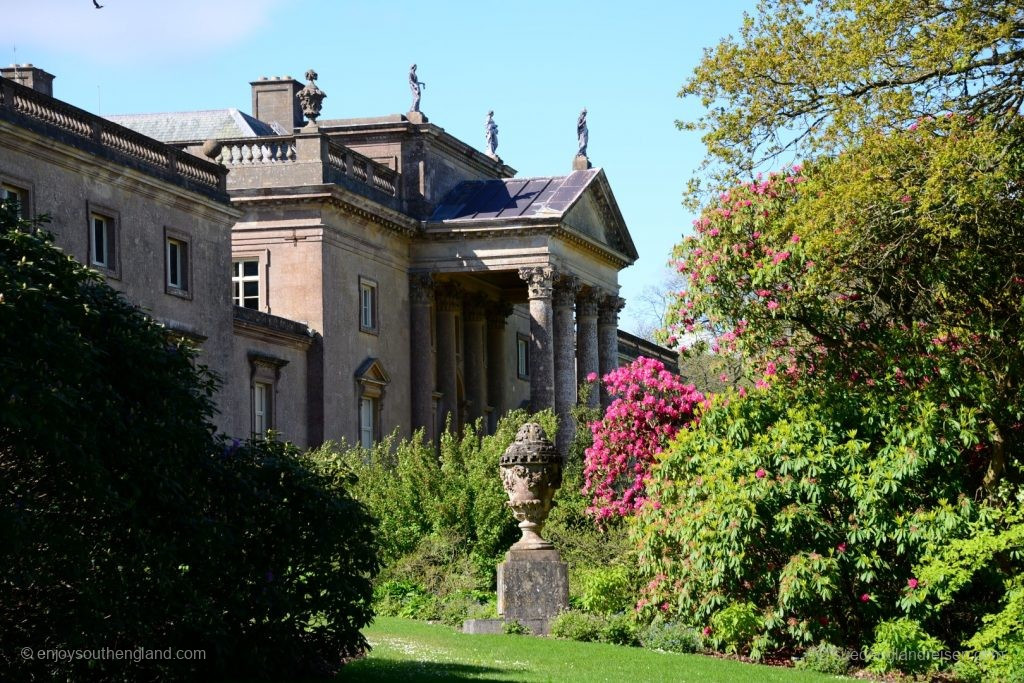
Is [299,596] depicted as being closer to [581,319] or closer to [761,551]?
[761,551]

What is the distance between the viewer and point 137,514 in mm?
15109

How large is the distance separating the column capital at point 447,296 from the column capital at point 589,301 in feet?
17.2

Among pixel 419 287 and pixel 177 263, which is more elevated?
pixel 419 287

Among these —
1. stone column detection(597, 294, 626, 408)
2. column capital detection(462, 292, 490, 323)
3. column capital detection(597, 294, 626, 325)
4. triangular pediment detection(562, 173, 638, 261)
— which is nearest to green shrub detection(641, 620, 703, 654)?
triangular pediment detection(562, 173, 638, 261)

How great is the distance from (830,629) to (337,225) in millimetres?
28028

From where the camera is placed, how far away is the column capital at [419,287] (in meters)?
52.4

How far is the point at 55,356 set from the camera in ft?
47.0

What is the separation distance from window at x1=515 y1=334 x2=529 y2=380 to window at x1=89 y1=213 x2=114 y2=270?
29424 millimetres

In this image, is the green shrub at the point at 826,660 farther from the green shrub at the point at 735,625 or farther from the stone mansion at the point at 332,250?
the stone mansion at the point at 332,250

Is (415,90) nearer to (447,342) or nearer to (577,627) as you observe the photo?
(447,342)

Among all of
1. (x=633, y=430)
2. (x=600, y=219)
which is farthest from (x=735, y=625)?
(x=600, y=219)

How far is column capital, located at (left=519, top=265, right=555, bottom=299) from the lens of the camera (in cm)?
5238

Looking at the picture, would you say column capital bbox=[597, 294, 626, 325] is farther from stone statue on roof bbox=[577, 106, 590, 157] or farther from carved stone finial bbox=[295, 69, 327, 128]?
carved stone finial bbox=[295, 69, 327, 128]

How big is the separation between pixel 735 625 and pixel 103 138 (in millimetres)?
19403
